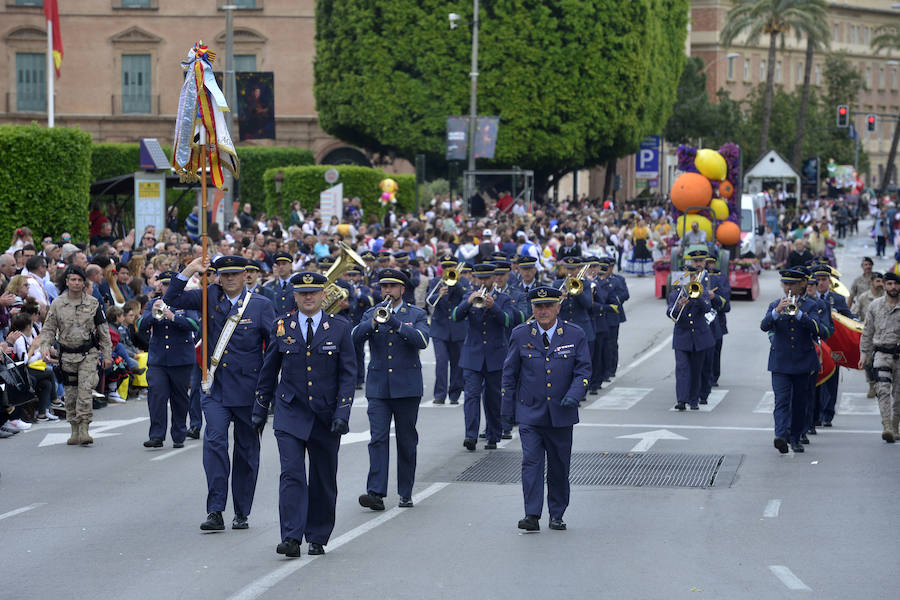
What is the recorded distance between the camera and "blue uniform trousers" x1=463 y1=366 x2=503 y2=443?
647 inches

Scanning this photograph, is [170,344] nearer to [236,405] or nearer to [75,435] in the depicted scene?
[75,435]

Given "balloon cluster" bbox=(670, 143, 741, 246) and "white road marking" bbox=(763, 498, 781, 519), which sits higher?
"balloon cluster" bbox=(670, 143, 741, 246)

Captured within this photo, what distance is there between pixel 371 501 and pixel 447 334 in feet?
21.3

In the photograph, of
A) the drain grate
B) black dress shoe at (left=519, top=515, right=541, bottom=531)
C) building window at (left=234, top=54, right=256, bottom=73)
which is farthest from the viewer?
building window at (left=234, top=54, right=256, bottom=73)

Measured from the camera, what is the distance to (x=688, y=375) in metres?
20.1

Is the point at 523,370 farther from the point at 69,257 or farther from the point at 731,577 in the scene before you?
the point at 69,257

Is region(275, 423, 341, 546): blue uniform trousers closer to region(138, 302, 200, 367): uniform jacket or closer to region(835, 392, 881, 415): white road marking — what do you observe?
region(138, 302, 200, 367): uniform jacket

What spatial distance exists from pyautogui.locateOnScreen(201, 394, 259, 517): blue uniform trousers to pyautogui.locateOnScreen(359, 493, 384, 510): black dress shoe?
1.19 m

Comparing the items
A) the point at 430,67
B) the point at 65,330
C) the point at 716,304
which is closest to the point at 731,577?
the point at 65,330

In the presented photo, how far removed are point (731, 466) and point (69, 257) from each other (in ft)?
34.9

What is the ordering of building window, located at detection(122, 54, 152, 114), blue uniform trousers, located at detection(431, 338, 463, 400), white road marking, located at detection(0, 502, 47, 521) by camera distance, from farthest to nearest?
building window, located at detection(122, 54, 152, 114)
blue uniform trousers, located at detection(431, 338, 463, 400)
white road marking, located at detection(0, 502, 47, 521)

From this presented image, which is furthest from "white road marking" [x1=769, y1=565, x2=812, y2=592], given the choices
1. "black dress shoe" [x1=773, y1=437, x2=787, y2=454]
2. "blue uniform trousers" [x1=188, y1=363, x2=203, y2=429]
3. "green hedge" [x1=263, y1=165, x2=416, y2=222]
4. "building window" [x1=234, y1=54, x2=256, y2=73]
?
"building window" [x1=234, y1=54, x2=256, y2=73]

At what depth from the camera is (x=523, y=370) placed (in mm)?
12547

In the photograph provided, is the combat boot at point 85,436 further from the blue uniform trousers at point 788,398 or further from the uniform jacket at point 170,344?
the blue uniform trousers at point 788,398
